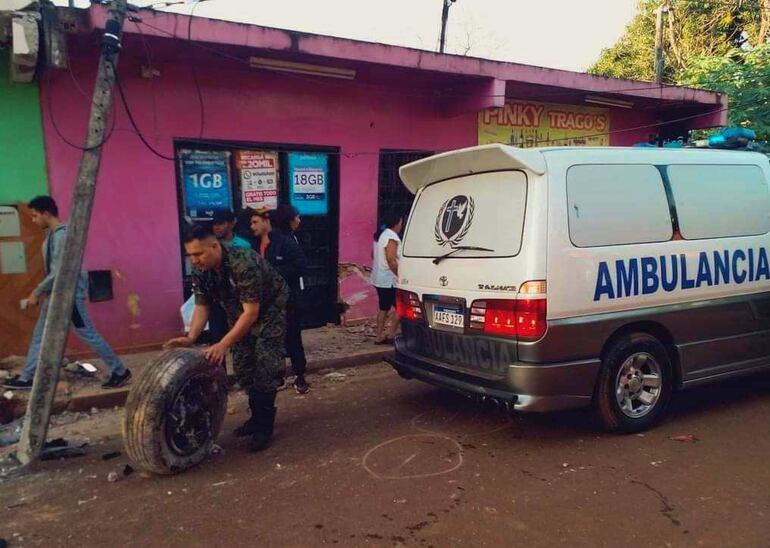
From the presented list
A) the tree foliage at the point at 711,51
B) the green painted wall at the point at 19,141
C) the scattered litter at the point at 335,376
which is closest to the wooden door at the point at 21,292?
the green painted wall at the point at 19,141

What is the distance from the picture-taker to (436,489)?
3438 millimetres

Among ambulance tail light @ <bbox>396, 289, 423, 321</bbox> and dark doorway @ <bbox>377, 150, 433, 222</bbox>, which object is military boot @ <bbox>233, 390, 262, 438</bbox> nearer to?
ambulance tail light @ <bbox>396, 289, 423, 321</bbox>

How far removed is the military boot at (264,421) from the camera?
4105 millimetres

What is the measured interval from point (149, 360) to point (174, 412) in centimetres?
270

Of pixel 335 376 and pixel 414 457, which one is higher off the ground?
pixel 414 457

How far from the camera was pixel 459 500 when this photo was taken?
331 centimetres

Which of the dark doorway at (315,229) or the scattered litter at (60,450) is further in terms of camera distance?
the dark doorway at (315,229)

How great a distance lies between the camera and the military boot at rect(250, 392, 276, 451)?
13.5 ft

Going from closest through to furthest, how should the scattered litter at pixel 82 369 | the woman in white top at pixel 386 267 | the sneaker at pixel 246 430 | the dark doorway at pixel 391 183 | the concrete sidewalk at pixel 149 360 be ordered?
the sneaker at pixel 246 430 < the concrete sidewalk at pixel 149 360 < the scattered litter at pixel 82 369 < the woman in white top at pixel 386 267 < the dark doorway at pixel 391 183

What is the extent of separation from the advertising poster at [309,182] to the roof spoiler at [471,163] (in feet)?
10.0

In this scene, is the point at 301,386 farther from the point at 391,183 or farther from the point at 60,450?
the point at 391,183

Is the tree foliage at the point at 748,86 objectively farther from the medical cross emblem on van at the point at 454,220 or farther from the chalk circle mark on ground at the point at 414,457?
the chalk circle mark on ground at the point at 414,457

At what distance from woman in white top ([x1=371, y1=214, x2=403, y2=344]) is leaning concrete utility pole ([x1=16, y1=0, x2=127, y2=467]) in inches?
127

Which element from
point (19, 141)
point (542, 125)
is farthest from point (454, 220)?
point (542, 125)
